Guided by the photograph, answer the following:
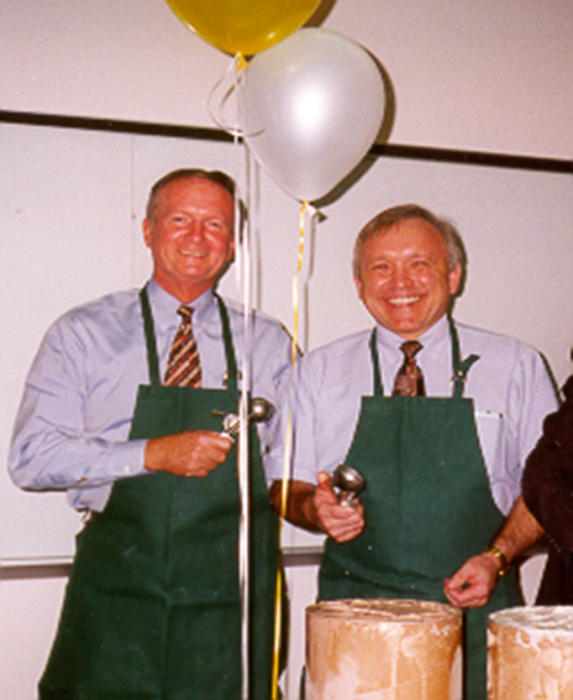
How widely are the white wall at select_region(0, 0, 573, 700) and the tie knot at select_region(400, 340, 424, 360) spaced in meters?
0.48

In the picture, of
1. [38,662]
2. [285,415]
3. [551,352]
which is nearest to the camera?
[38,662]

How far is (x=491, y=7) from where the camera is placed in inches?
78.1

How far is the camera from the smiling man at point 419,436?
159 centimetres

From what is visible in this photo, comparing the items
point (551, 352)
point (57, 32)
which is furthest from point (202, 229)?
point (551, 352)

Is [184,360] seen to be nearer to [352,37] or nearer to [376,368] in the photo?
[376,368]

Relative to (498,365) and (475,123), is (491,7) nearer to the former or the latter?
(475,123)

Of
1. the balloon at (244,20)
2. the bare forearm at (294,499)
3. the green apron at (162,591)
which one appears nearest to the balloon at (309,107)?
the balloon at (244,20)

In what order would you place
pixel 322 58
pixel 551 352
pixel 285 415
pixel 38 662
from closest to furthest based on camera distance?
pixel 322 58, pixel 38 662, pixel 285 415, pixel 551 352

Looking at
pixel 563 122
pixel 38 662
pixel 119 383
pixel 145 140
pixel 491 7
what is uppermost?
pixel 491 7

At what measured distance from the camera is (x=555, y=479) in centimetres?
133

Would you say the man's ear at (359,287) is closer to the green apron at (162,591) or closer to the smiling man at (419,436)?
the smiling man at (419,436)

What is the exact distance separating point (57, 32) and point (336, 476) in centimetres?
104

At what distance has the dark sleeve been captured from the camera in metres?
1.30

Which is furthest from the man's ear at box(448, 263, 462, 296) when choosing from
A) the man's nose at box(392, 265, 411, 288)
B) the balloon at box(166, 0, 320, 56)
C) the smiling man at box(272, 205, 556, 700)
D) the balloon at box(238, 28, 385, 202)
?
the balloon at box(166, 0, 320, 56)
